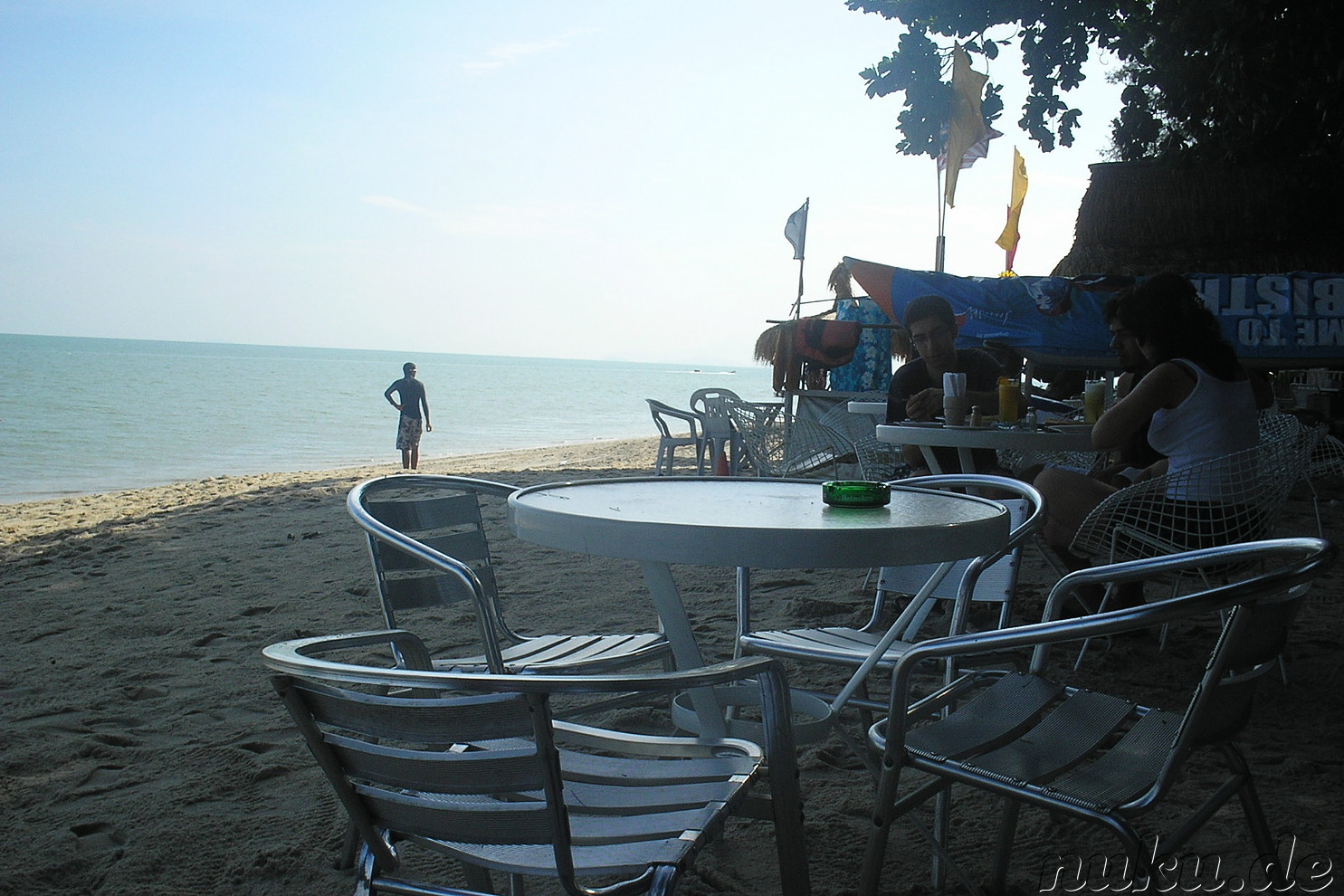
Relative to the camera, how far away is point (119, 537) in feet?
21.4

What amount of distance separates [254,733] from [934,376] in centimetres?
304

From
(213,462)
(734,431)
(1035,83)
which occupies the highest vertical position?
(1035,83)

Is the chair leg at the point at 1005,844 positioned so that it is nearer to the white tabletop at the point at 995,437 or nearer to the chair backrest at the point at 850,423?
the white tabletop at the point at 995,437

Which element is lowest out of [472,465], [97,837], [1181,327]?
[472,465]

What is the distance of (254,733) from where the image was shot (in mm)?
2730

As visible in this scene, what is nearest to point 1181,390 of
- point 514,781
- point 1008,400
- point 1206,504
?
point 1206,504

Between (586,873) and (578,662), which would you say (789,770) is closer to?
(586,873)

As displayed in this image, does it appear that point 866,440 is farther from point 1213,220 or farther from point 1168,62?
point 1213,220

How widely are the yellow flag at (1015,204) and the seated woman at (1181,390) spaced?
354 inches

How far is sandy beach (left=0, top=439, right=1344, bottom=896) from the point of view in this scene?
1.98 meters

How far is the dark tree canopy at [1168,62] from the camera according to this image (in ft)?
25.5

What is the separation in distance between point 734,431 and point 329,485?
4359mm

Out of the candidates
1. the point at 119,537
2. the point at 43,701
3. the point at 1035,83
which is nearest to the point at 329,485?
the point at 119,537

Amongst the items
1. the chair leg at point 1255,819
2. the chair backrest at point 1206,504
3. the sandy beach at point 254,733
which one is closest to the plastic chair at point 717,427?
the sandy beach at point 254,733
